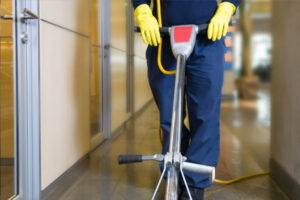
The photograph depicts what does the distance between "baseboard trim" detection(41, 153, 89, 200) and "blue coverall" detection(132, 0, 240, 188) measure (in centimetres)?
66

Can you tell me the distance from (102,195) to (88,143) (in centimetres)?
86

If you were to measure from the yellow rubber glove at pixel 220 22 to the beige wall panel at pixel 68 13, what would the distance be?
0.86 metres

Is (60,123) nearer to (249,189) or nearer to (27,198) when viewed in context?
(27,198)

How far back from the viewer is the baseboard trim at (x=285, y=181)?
6.93ft

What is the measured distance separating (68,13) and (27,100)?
790 millimetres

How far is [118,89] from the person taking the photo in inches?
183

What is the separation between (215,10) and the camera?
1.95 m

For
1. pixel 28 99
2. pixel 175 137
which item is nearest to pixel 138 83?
pixel 28 99

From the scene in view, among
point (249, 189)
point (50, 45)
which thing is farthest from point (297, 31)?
point (50, 45)

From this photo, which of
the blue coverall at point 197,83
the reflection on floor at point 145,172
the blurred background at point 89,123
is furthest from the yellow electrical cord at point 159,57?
the reflection on floor at point 145,172

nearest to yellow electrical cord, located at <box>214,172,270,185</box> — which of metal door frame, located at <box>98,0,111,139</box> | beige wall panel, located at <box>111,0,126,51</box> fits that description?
metal door frame, located at <box>98,0,111,139</box>

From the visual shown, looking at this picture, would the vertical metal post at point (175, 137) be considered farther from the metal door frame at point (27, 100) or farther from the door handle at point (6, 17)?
the door handle at point (6, 17)

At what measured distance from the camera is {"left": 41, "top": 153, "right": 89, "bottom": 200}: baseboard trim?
214cm

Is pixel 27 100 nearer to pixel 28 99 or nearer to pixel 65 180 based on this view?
pixel 28 99
